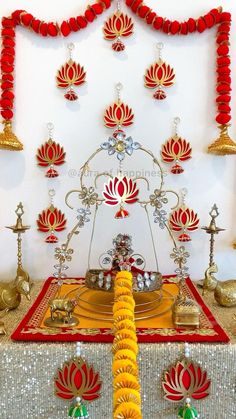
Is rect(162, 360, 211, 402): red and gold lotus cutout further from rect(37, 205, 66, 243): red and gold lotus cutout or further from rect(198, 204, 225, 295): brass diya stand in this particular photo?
rect(37, 205, 66, 243): red and gold lotus cutout

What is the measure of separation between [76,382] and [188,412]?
0.23m

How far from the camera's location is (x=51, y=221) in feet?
4.20

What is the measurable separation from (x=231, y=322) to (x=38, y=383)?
1.50ft

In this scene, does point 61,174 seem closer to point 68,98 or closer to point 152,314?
point 68,98

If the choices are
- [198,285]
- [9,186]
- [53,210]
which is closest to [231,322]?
[198,285]

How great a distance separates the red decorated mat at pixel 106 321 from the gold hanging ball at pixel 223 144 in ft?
1.31

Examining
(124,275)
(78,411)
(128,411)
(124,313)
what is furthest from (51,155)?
(128,411)

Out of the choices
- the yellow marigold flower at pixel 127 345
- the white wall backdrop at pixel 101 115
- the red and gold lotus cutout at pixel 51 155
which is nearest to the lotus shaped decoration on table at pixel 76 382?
the yellow marigold flower at pixel 127 345

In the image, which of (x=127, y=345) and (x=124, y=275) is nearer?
(x=127, y=345)

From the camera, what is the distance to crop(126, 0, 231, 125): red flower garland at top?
1214 mm

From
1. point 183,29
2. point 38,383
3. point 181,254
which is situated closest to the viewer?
point 38,383

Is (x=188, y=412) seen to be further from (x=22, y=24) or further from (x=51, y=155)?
(x=22, y=24)

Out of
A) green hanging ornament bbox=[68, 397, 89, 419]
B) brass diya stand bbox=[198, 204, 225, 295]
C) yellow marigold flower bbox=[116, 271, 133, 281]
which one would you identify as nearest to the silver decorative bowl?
yellow marigold flower bbox=[116, 271, 133, 281]

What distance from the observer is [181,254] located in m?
0.95
